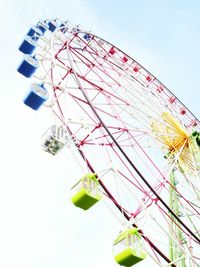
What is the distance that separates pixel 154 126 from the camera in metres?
12.8

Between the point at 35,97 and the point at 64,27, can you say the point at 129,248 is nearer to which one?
the point at 35,97

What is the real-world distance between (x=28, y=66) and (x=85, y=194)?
4.55 metres

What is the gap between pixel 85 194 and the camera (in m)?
8.80

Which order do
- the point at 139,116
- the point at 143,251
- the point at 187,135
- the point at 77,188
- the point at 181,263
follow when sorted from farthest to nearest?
the point at 187,135
the point at 139,116
the point at 181,263
the point at 77,188
the point at 143,251

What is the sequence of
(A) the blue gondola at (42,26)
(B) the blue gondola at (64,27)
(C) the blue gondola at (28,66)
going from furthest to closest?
(A) the blue gondola at (42,26) < (B) the blue gondola at (64,27) < (C) the blue gondola at (28,66)

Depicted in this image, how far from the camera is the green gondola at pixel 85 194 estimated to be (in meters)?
8.84

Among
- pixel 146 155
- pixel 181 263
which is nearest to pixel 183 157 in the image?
pixel 146 155

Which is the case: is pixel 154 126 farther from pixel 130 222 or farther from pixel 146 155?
pixel 130 222

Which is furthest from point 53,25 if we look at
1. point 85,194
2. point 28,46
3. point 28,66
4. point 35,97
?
point 85,194

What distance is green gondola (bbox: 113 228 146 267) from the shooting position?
8.15m

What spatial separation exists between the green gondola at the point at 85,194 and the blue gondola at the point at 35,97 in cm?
262

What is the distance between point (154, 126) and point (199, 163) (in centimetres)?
161

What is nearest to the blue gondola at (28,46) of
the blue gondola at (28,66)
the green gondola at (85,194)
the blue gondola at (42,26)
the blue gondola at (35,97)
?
the blue gondola at (28,66)

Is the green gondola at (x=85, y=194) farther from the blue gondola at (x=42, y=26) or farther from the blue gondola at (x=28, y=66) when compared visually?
the blue gondola at (x=42, y=26)
